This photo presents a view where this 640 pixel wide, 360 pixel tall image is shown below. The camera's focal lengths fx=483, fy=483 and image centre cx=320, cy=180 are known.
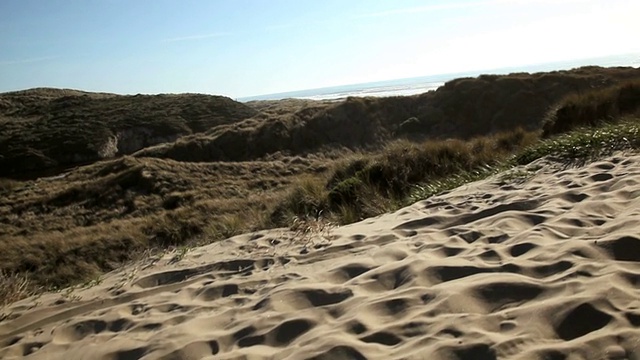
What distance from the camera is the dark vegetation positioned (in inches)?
339

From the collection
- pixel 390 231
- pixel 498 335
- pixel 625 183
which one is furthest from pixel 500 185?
pixel 498 335

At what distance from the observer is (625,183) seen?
17.3 ft

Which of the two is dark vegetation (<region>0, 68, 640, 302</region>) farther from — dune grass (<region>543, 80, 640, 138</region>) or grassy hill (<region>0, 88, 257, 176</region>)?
grassy hill (<region>0, 88, 257, 176</region>)

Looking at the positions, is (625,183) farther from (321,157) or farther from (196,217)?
(321,157)

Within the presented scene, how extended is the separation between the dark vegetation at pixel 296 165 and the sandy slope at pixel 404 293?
1643mm

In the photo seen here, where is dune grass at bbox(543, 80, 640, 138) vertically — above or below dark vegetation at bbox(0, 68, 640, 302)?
above

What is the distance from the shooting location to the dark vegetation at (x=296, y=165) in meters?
8.61

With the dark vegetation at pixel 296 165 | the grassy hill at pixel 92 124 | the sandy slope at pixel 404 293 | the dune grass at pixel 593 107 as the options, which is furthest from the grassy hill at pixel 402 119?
the sandy slope at pixel 404 293

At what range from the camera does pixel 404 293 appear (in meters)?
3.41

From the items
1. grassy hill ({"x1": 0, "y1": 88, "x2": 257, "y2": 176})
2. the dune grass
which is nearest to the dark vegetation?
the dune grass

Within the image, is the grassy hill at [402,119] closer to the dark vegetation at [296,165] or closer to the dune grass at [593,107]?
the dark vegetation at [296,165]

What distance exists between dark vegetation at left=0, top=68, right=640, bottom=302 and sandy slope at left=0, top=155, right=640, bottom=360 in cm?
164

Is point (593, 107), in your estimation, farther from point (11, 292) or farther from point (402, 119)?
point (402, 119)

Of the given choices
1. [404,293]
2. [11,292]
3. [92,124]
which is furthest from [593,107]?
[92,124]
